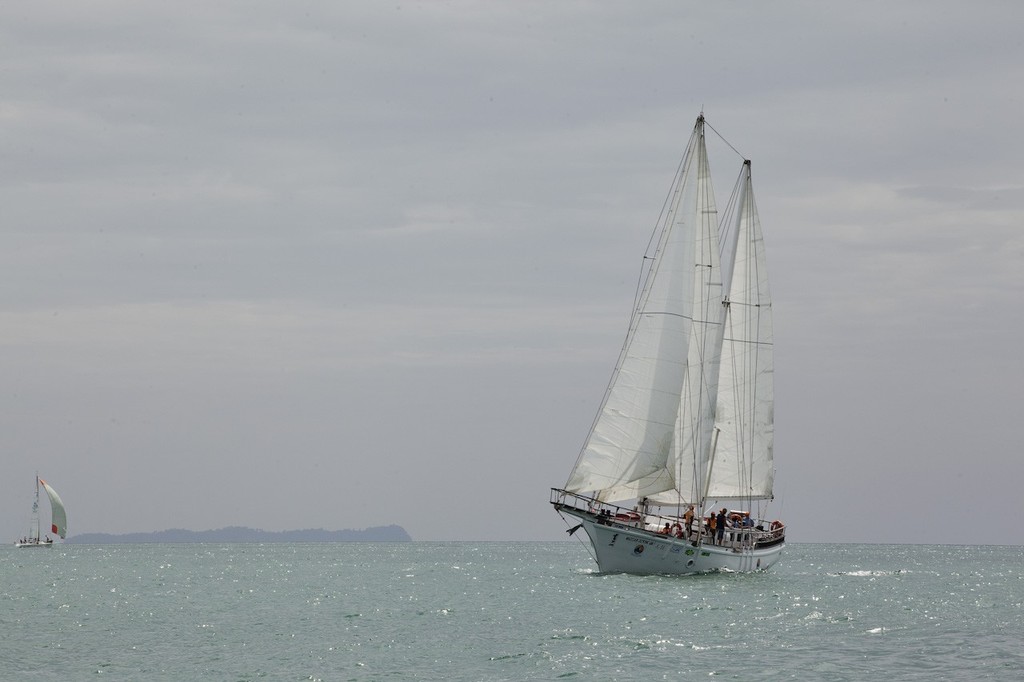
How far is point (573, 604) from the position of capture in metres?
60.9

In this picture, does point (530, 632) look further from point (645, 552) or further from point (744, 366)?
point (744, 366)

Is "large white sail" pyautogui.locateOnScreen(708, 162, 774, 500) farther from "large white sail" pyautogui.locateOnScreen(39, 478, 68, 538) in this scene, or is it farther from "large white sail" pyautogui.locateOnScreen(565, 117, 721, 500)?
"large white sail" pyautogui.locateOnScreen(39, 478, 68, 538)

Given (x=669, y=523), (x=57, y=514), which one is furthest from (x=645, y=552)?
(x=57, y=514)

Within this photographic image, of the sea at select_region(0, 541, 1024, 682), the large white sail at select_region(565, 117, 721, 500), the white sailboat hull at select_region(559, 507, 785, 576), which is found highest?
the large white sail at select_region(565, 117, 721, 500)

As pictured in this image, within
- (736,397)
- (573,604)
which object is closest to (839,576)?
(736,397)

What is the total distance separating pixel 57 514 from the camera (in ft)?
597

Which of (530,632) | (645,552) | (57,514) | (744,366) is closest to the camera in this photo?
(530,632)

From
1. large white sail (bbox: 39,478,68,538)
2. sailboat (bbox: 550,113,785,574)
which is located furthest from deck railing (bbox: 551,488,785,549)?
large white sail (bbox: 39,478,68,538)

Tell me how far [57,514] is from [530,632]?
145523 mm

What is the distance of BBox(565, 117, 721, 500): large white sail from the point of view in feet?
229

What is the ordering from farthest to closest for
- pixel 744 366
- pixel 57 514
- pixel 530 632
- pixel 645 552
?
pixel 57 514, pixel 744 366, pixel 645 552, pixel 530 632

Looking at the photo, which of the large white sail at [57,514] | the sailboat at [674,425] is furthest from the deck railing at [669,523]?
the large white sail at [57,514]

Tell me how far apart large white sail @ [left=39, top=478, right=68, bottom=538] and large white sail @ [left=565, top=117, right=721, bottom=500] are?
126 meters

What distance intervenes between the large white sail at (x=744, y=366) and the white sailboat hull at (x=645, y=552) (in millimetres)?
8430
